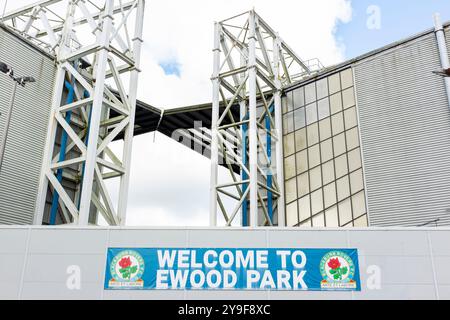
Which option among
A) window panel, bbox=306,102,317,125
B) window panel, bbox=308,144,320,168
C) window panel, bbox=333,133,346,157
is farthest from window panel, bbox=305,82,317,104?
window panel, bbox=333,133,346,157

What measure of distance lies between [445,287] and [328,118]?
57.6ft

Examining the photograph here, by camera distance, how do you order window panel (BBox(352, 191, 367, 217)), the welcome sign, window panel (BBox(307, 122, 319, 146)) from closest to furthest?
the welcome sign
window panel (BBox(352, 191, 367, 217))
window panel (BBox(307, 122, 319, 146))

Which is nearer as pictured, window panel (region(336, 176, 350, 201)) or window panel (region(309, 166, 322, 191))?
window panel (region(336, 176, 350, 201))

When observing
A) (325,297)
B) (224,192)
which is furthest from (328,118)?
(325,297)

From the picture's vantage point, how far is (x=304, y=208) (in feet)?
105

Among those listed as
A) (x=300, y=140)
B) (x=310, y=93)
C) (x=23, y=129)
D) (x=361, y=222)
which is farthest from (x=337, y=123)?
(x=23, y=129)

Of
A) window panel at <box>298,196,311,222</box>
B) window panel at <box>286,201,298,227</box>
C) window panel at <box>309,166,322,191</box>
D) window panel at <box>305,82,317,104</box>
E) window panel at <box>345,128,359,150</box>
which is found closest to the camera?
window panel at <box>345,128,359,150</box>

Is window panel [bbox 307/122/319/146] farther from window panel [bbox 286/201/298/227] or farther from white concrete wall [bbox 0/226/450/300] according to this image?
white concrete wall [bbox 0/226/450/300]

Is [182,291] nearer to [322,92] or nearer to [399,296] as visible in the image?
[399,296]

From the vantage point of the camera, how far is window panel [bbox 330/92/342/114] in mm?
32309

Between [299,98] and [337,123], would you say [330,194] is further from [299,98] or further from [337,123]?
[299,98]

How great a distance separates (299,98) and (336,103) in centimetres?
352

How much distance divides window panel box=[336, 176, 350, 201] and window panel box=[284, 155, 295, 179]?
4029 mm

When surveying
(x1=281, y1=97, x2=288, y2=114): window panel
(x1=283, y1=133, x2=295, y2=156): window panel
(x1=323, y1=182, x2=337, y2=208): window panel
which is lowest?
(x1=323, y1=182, x2=337, y2=208): window panel
